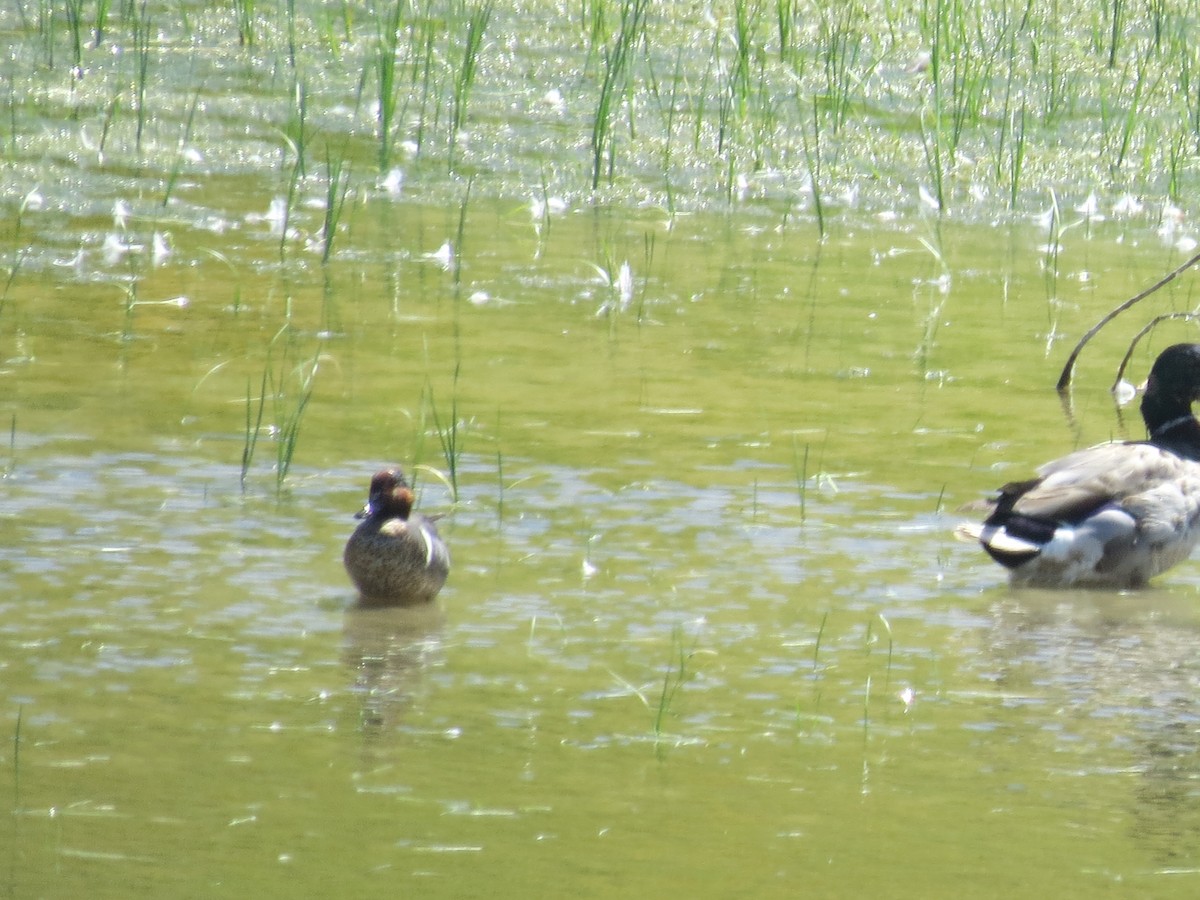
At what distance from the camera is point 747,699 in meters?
4.86

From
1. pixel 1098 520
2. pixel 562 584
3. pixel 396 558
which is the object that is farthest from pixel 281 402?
pixel 1098 520

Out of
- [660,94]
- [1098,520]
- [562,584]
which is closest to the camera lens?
[562,584]

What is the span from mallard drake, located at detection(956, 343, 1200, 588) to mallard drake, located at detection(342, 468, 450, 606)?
149 cm

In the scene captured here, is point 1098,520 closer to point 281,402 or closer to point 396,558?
point 396,558

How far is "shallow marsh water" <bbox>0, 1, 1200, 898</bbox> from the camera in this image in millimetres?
3984

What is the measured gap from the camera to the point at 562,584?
5676 mm

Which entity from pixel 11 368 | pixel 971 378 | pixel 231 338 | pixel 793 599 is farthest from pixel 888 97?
pixel 793 599

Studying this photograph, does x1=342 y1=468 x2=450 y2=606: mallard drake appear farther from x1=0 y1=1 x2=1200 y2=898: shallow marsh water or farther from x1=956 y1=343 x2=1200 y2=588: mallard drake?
x1=956 y1=343 x2=1200 y2=588: mallard drake

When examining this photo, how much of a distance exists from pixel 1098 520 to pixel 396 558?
2076 mm

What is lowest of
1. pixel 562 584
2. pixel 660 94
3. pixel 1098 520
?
pixel 562 584

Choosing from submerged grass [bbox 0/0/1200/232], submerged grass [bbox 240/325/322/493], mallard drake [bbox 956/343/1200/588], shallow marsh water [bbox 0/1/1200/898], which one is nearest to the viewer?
shallow marsh water [bbox 0/1/1200/898]

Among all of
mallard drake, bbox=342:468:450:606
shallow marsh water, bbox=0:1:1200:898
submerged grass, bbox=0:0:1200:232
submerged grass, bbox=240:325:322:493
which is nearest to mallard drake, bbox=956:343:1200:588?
shallow marsh water, bbox=0:1:1200:898

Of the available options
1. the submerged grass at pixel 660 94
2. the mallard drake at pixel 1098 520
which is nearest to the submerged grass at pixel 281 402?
the mallard drake at pixel 1098 520

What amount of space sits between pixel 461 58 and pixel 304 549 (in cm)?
745
